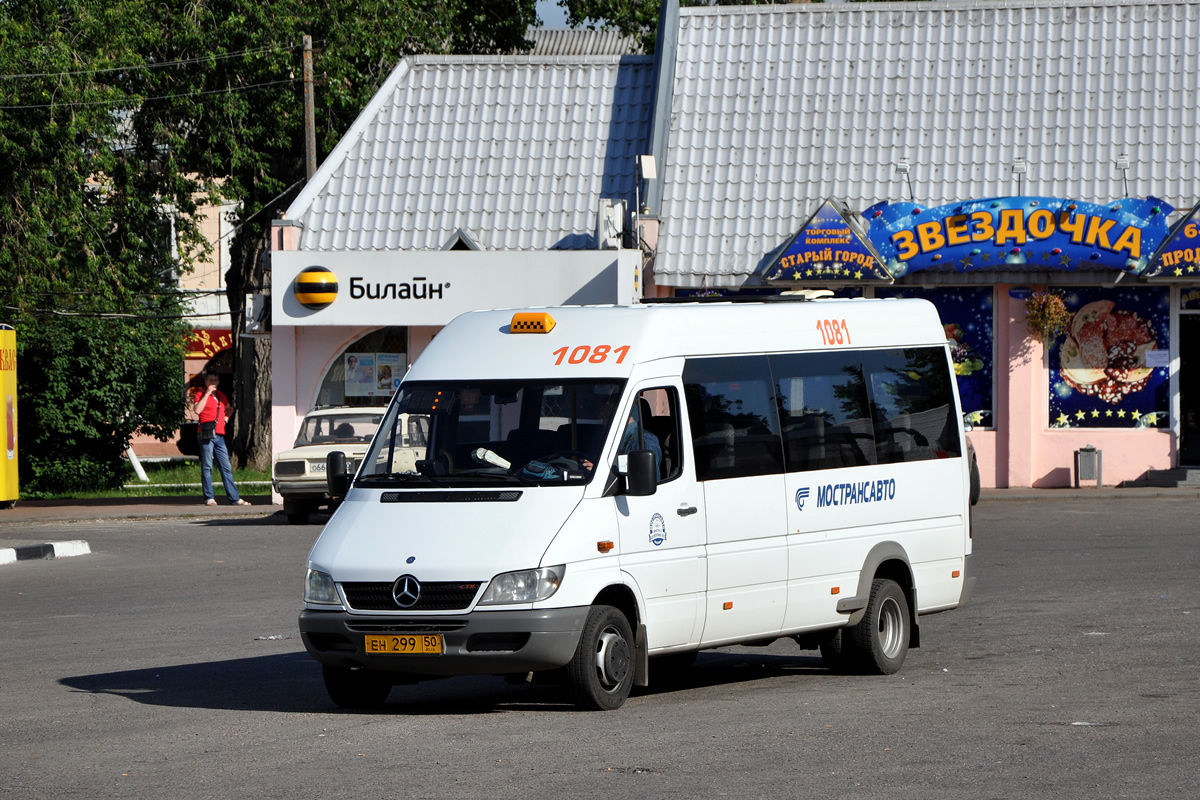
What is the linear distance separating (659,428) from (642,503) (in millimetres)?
570

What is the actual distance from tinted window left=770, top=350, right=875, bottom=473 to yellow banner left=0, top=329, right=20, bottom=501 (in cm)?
1944

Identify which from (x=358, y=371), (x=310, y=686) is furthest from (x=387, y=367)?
(x=310, y=686)

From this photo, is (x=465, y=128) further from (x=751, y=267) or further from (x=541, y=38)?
(x=541, y=38)

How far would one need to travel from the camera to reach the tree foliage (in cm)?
3200

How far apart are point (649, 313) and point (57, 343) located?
86.0 feet

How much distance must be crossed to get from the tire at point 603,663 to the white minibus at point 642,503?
0.04ft

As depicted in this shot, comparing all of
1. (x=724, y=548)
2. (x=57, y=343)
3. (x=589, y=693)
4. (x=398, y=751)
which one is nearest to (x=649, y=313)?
(x=724, y=548)

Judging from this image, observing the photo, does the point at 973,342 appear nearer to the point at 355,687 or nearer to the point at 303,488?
the point at 303,488

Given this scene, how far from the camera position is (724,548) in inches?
406

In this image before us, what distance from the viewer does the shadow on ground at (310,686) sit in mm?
10078

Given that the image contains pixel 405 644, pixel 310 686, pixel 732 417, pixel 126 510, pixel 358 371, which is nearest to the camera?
pixel 405 644

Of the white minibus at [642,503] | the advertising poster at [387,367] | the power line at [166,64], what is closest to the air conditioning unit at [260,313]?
the advertising poster at [387,367]

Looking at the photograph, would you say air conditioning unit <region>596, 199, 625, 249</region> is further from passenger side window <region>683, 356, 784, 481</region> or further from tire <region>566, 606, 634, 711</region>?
tire <region>566, 606, 634, 711</region>

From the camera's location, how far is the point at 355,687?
392 inches
